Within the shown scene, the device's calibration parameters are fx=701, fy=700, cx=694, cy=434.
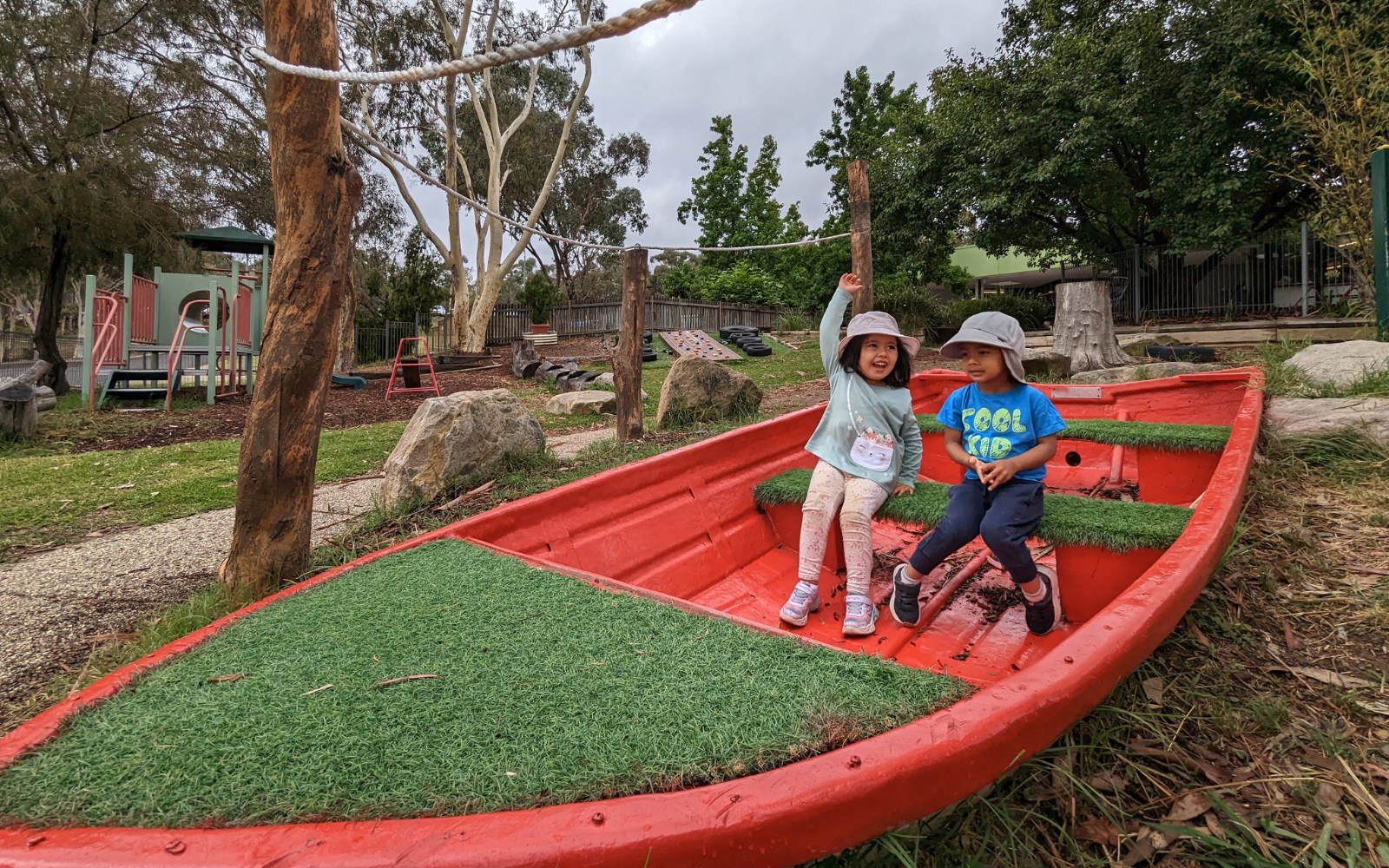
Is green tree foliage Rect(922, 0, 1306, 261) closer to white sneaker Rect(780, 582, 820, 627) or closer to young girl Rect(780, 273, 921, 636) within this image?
young girl Rect(780, 273, 921, 636)

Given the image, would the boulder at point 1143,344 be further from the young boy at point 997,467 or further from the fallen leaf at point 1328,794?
the fallen leaf at point 1328,794

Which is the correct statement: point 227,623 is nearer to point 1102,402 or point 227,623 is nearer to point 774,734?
point 774,734

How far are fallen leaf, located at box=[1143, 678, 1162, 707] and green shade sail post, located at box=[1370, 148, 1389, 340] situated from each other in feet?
19.4

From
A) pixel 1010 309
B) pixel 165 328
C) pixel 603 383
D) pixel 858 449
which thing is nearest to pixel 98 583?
pixel 858 449

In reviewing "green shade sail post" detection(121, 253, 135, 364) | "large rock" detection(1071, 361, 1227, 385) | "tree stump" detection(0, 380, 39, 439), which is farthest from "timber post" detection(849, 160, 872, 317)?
"green shade sail post" detection(121, 253, 135, 364)

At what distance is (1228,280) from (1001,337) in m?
18.5

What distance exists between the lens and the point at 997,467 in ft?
7.57

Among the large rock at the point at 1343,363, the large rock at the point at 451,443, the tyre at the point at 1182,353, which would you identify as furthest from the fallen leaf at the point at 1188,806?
the tyre at the point at 1182,353

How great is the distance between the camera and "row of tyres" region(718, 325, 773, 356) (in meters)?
17.7

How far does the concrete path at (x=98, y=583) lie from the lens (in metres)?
2.28

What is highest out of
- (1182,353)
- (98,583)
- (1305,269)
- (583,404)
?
(1305,269)

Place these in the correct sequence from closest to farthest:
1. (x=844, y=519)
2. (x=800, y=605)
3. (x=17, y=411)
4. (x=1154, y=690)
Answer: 1. (x=1154, y=690)
2. (x=800, y=605)
3. (x=844, y=519)
4. (x=17, y=411)

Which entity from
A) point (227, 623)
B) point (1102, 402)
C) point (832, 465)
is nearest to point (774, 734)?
point (227, 623)

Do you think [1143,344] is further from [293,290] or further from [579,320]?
[579,320]
